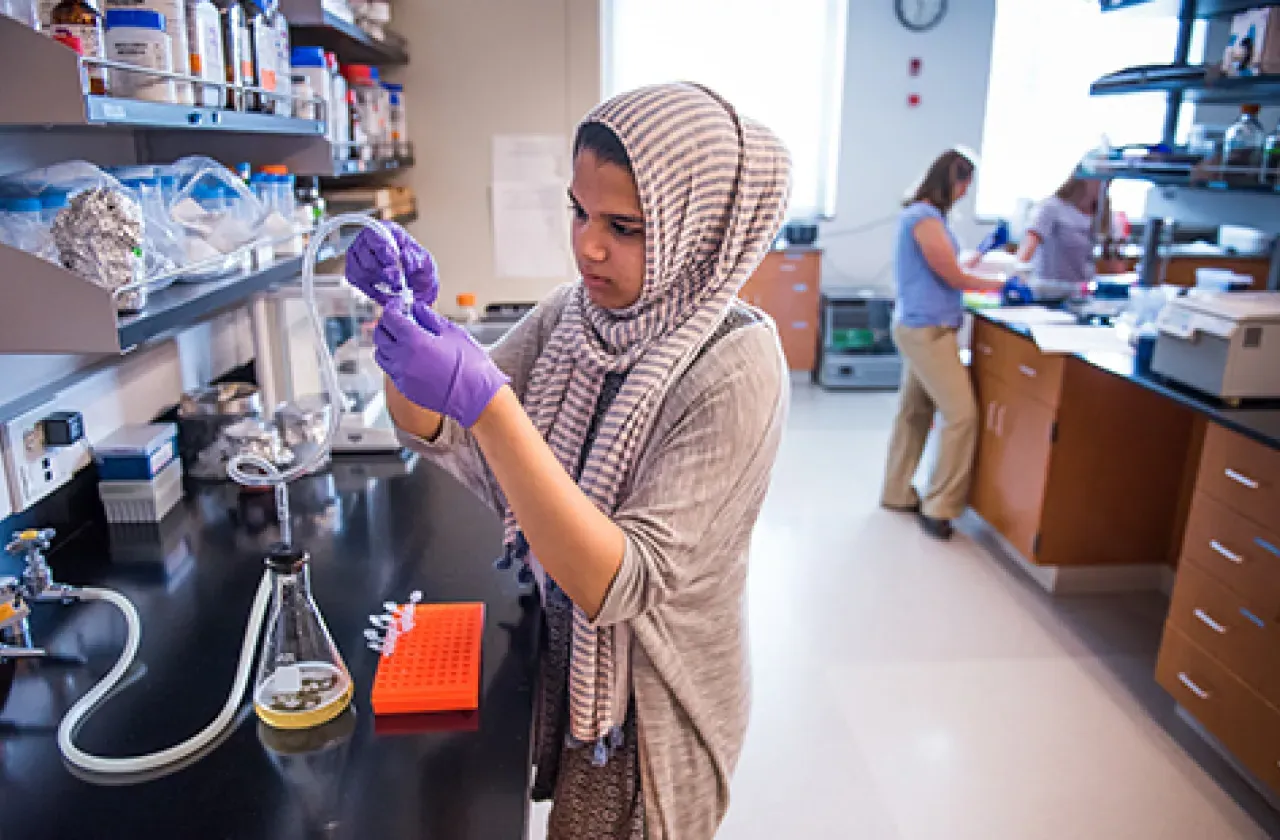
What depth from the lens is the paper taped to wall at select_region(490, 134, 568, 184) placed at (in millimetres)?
2932

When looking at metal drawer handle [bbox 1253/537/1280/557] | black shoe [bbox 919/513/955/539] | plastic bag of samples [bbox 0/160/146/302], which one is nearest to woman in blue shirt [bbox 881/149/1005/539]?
black shoe [bbox 919/513/955/539]

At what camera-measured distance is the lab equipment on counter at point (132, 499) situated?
150cm

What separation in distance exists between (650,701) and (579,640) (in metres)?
0.12

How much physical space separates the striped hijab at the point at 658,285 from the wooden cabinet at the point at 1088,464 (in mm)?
2094

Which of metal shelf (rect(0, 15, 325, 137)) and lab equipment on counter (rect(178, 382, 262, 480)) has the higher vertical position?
metal shelf (rect(0, 15, 325, 137))

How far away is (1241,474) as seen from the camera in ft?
6.54

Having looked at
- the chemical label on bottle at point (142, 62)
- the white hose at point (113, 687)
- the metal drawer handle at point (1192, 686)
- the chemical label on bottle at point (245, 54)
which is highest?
the chemical label on bottle at point (245, 54)

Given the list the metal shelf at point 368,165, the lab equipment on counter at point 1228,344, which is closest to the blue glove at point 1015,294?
the lab equipment on counter at point 1228,344

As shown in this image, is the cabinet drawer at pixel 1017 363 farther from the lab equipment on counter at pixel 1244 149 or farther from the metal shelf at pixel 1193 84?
the metal shelf at pixel 1193 84

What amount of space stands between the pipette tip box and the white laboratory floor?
32.9 inches

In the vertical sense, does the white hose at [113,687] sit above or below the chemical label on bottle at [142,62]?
below

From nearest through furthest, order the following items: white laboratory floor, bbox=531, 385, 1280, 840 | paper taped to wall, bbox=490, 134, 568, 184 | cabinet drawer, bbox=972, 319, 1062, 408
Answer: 1. white laboratory floor, bbox=531, 385, 1280, 840
2. cabinet drawer, bbox=972, 319, 1062, 408
3. paper taped to wall, bbox=490, 134, 568, 184

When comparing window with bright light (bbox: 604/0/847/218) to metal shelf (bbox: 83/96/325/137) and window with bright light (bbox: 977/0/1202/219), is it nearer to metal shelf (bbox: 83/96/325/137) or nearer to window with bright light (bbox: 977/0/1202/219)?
window with bright light (bbox: 977/0/1202/219)

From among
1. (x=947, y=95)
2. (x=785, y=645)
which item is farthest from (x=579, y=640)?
(x=947, y=95)
